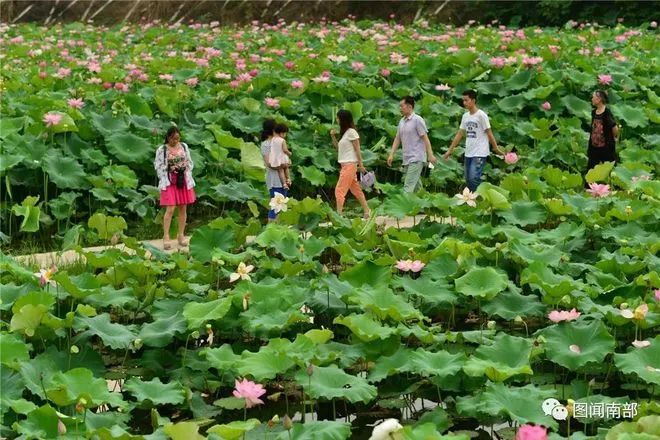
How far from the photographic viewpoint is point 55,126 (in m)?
8.54

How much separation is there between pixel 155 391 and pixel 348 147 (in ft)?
12.9

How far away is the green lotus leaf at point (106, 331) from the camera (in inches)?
185

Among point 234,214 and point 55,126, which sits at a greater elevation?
point 55,126

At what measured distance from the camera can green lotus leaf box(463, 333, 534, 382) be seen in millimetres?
4250

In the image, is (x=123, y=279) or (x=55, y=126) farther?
(x=55, y=126)

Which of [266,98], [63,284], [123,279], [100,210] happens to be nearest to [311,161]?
[266,98]

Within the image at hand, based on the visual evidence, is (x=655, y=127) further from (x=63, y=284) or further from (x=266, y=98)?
(x=63, y=284)

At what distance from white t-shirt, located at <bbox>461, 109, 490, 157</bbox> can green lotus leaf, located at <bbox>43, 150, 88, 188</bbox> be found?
9.39 ft

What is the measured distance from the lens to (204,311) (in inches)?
194

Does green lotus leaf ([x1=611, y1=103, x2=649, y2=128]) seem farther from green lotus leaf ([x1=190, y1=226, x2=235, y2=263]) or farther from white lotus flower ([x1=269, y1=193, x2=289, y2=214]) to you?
green lotus leaf ([x1=190, y1=226, x2=235, y2=263])

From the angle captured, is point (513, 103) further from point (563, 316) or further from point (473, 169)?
point (563, 316)

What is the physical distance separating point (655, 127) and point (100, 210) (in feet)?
17.1

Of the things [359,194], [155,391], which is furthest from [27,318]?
[359,194]

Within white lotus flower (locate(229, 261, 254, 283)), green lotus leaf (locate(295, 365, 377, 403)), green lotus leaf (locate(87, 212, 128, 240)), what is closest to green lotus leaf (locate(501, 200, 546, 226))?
white lotus flower (locate(229, 261, 254, 283))
